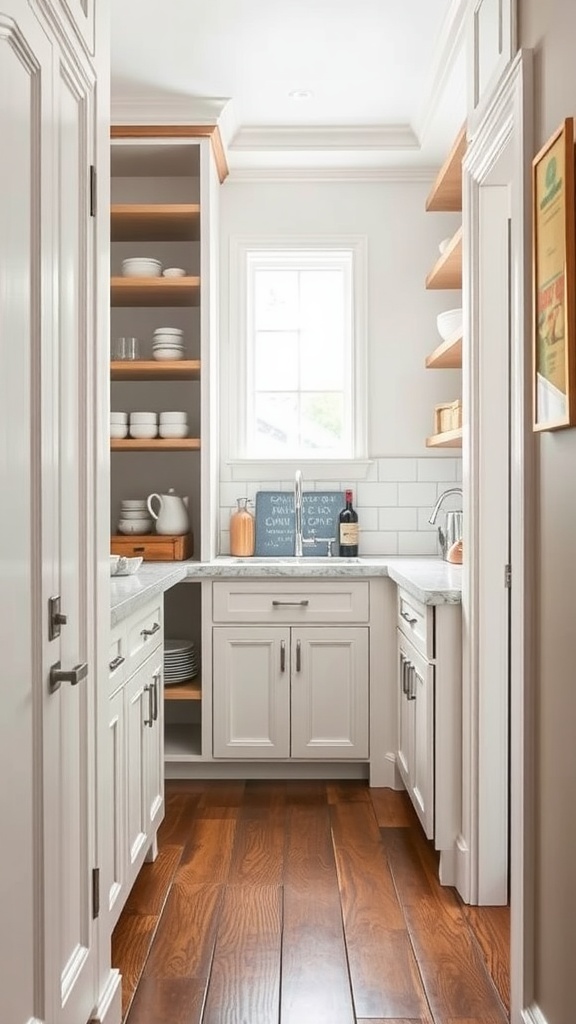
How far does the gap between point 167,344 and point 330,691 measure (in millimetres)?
1712

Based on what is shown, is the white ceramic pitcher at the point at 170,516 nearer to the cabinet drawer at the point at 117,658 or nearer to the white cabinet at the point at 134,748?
the white cabinet at the point at 134,748

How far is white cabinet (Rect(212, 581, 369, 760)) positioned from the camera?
147 inches

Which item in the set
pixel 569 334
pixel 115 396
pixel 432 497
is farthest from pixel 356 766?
→ pixel 569 334

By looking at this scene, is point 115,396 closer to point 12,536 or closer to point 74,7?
point 74,7

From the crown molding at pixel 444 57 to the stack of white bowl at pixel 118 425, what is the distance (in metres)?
1.85

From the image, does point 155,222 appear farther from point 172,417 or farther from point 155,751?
point 155,751

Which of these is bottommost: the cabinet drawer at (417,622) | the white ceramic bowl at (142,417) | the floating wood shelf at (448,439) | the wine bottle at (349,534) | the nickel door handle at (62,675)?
the cabinet drawer at (417,622)

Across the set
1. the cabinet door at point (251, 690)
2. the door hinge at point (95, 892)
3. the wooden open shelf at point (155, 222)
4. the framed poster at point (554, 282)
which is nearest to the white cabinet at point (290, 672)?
the cabinet door at point (251, 690)

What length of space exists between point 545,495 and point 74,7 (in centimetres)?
134

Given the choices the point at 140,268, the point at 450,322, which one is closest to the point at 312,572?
the point at 450,322

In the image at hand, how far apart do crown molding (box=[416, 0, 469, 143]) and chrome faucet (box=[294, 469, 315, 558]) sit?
Answer: 1.67 metres

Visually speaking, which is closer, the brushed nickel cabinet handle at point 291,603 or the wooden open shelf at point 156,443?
the brushed nickel cabinet handle at point 291,603

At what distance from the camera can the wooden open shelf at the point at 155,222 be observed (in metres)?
3.83

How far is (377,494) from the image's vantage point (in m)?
4.36
